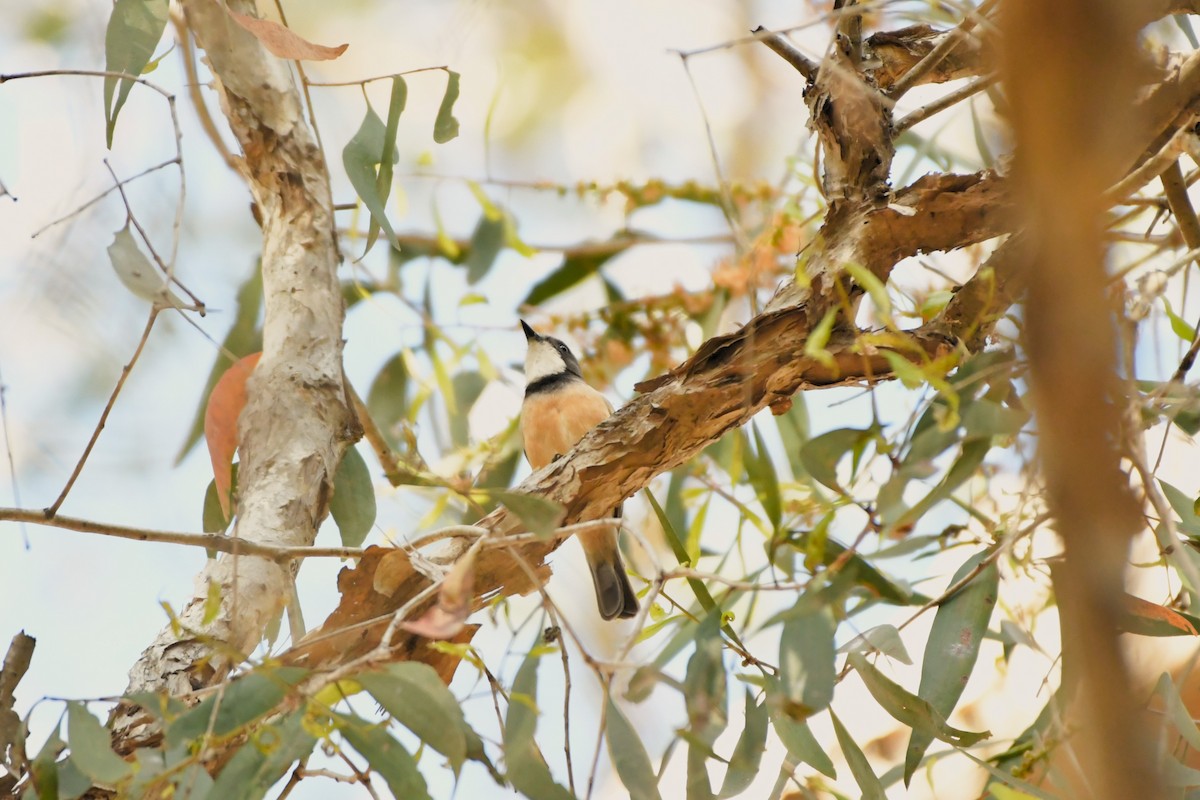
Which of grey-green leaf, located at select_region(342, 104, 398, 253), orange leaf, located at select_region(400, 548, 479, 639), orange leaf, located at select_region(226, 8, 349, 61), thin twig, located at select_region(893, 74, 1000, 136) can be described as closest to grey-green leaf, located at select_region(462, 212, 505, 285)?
grey-green leaf, located at select_region(342, 104, 398, 253)

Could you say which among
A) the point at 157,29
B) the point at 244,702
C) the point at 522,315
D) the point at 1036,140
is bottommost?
the point at 1036,140

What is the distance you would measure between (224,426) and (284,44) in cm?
56

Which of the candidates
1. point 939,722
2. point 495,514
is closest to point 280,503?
point 495,514

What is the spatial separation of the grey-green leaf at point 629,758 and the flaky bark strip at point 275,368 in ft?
1.47

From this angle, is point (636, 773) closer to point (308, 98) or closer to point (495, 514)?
point (495, 514)

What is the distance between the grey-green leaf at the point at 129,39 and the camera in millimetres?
1538

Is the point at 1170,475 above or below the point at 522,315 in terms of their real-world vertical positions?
below

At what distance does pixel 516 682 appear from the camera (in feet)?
3.76

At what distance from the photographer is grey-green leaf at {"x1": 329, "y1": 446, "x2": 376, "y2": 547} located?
173cm

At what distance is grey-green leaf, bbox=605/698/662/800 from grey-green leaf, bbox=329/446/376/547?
699 millimetres

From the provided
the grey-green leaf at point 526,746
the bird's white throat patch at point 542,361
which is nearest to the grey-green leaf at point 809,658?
the grey-green leaf at point 526,746

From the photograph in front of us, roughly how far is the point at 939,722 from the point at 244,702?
2.54 feet

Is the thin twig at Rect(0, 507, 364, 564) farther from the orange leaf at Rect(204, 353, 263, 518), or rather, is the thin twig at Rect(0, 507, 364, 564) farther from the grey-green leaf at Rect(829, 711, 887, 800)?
the grey-green leaf at Rect(829, 711, 887, 800)

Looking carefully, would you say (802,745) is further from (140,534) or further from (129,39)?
(129,39)
